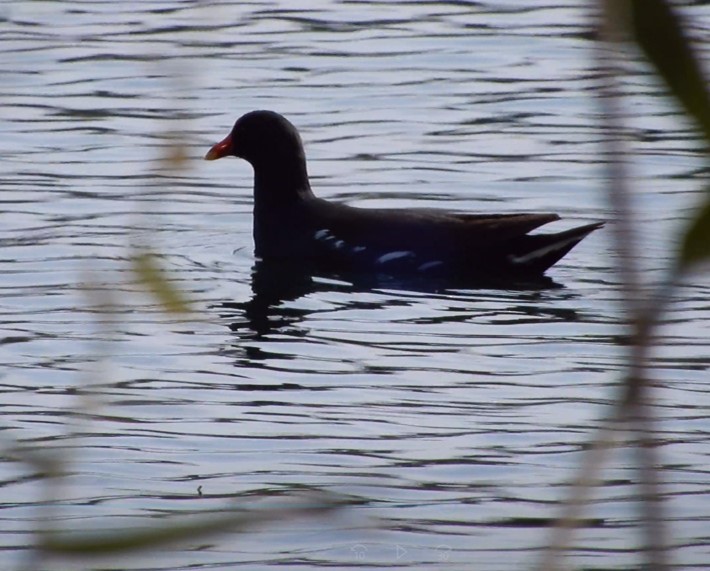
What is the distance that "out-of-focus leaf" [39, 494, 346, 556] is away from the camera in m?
1.11

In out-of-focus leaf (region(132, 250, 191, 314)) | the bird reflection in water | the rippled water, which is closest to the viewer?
out-of-focus leaf (region(132, 250, 191, 314))

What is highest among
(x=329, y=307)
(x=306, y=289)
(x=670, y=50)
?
(x=670, y=50)

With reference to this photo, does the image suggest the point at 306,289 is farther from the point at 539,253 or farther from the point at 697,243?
the point at 697,243

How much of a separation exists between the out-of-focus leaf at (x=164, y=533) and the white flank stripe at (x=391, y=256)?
28.3 feet

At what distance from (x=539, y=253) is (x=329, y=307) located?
145 centimetres

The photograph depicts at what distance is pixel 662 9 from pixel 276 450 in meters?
4.90

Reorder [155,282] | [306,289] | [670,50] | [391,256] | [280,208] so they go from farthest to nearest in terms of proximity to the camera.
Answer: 1. [280,208]
2. [391,256]
3. [306,289]
4. [155,282]
5. [670,50]

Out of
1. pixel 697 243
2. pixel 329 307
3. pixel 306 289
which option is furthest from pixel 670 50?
pixel 306 289

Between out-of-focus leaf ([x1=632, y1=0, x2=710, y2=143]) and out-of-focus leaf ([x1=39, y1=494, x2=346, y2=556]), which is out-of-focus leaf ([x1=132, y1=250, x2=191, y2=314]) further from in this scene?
out-of-focus leaf ([x1=632, y1=0, x2=710, y2=143])

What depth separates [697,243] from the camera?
112 cm

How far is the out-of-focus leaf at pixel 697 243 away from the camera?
1.11 meters

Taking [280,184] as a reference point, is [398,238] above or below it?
below

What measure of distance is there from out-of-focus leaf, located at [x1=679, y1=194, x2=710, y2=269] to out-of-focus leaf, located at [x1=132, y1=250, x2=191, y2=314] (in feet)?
1.65

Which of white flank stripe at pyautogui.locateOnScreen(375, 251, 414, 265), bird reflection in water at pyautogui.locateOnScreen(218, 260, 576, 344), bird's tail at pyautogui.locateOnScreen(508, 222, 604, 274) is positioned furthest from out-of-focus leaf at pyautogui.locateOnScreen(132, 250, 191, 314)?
white flank stripe at pyautogui.locateOnScreen(375, 251, 414, 265)
